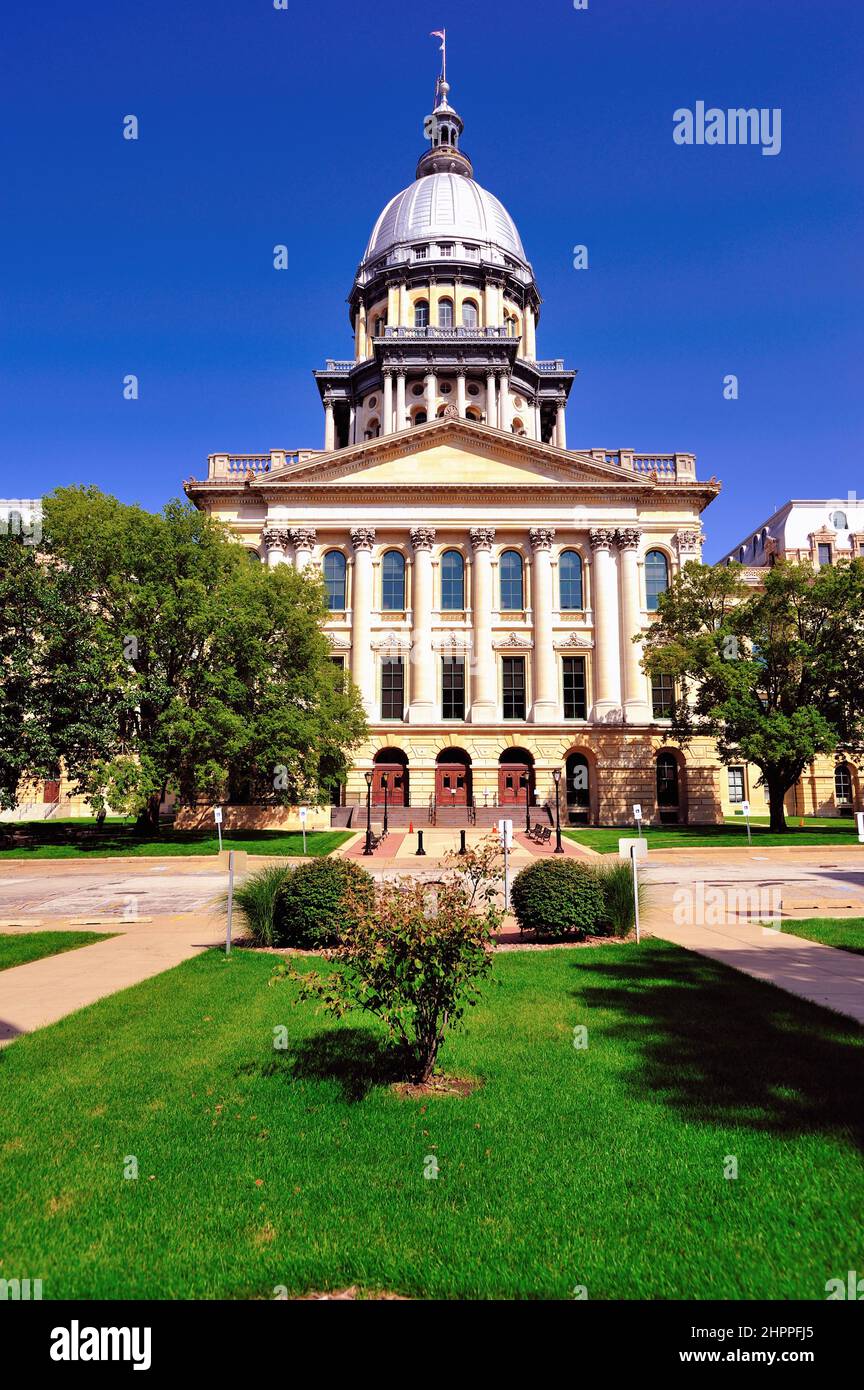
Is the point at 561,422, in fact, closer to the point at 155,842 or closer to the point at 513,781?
the point at 513,781

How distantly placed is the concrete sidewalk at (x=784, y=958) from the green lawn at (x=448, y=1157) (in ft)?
2.63

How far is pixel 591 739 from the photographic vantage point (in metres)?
45.8

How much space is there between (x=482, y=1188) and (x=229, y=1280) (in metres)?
1.66

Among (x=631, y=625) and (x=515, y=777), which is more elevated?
(x=631, y=625)

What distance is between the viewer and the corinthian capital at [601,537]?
47156 millimetres

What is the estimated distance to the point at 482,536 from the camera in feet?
153

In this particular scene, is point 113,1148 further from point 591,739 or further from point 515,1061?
point 591,739

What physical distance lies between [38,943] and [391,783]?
107ft

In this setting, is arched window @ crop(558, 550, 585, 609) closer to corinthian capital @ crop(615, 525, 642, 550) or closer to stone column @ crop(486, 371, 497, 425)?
corinthian capital @ crop(615, 525, 642, 550)

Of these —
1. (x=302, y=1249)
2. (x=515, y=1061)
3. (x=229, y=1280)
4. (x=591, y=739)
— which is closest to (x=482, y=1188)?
(x=302, y=1249)

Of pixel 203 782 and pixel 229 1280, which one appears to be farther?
pixel 203 782

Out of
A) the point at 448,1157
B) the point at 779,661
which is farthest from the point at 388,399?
the point at 448,1157

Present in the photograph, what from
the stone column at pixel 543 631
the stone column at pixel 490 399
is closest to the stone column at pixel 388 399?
the stone column at pixel 490 399

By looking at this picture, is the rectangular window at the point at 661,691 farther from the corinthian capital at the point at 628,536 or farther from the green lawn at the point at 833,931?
the green lawn at the point at 833,931
